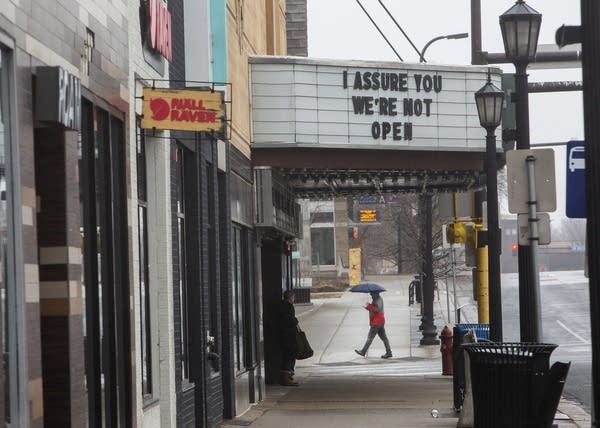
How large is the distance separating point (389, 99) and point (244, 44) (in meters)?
2.91

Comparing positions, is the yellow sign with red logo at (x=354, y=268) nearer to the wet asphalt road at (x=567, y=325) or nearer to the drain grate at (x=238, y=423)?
the wet asphalt road at (x=567, y=325)

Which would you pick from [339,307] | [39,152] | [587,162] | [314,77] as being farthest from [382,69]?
[339,307]

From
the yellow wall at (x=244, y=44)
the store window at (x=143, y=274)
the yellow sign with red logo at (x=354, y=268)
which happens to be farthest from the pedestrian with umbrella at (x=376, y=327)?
the yellow sign with red logo at (x=354, y=268)

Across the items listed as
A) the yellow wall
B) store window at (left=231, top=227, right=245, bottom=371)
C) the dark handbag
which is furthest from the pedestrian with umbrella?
store window at (left=231, top=227, right=245, bottom=371)

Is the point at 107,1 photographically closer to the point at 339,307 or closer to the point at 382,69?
the point at 382,69

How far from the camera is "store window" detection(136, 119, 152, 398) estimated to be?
487 inches

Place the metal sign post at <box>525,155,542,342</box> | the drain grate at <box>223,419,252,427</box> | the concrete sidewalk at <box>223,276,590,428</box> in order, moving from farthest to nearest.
Result: 1. the concrete sidewalk at <box>223,276,590,428</box>
2. the drain grate at <box>223,419,252,427</box>
3. the metal sign post at <box>525,155,542,342</box>

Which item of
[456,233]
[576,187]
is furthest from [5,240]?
[456,233]

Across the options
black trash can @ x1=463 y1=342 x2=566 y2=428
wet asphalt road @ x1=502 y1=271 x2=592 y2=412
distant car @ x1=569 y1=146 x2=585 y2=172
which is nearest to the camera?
distant car @ x1=569 y1=146 x2=585 y2=172

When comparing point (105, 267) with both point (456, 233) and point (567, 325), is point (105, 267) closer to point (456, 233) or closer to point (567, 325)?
point (456, 233)

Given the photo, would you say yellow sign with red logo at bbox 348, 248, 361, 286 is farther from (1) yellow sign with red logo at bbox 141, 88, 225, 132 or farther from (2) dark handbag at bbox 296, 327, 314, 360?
(1) yellow sign with red logo at bbox 141, 88, 225, 132

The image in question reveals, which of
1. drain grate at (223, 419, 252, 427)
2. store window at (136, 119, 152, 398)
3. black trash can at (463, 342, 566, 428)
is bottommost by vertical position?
drain grate at (223, 419, 252, 427)

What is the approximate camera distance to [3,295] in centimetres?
764

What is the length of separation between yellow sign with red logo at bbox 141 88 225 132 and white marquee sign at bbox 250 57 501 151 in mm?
8919
